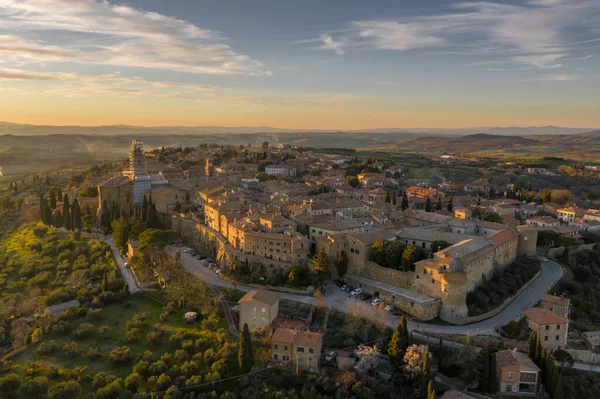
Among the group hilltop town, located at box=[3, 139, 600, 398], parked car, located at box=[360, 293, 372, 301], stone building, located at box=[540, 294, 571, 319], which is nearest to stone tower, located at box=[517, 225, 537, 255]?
hilltop town, located at box=[3, 139, 600, 398]

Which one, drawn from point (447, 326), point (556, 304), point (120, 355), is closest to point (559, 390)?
point (447, 326)

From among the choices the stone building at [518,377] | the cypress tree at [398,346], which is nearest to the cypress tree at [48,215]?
the cypress tree at [398,346]

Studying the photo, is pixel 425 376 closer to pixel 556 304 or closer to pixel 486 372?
pixel 486 372

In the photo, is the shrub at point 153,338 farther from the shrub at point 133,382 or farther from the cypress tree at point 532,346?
the cypress tree at point 532,346

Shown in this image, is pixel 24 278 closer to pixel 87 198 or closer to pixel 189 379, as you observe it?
pixel 87 198

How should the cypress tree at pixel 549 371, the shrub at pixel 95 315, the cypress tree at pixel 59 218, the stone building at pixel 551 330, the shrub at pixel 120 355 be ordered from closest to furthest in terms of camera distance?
the cypress tree at pixel 549 371
the shrub at pixel 120 355
the stone building at pixel 551 330
the shrub at pixel 95 315
the cypress tree at pixel 59 218

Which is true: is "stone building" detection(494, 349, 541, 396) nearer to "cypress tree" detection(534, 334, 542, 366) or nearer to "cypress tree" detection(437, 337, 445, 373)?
"cypress tree" detection(534, 334, 542, 366)
